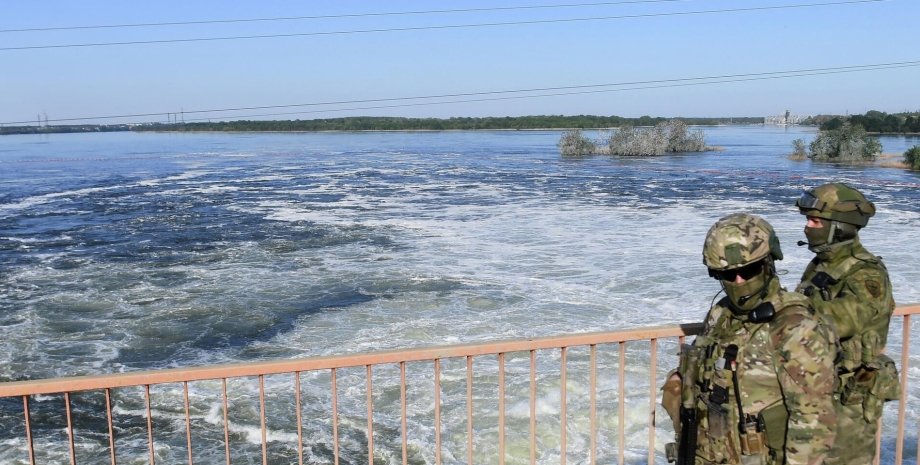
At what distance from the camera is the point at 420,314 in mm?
14398

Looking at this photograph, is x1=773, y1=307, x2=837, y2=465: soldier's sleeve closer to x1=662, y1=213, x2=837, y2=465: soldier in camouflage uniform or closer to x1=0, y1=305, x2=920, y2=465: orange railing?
x1=662, y1=213, x2=837, y2=465: soldier in camouflage uniform

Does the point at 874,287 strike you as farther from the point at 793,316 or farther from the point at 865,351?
the point at 793,316

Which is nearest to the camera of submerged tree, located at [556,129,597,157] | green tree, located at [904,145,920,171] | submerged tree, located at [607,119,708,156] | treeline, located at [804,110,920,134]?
green tree, located at [904,145,920,171]

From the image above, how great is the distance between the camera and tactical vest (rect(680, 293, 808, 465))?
2666 millimetres

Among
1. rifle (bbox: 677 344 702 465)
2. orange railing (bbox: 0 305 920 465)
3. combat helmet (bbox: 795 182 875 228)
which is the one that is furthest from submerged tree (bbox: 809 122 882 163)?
rifle (bbox: 677 344 702 465)

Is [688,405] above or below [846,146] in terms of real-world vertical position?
above

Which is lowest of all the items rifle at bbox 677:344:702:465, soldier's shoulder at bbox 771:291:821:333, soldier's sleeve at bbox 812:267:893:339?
rifle at bbox 677:344:702:465

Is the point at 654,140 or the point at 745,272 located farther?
the point at 654,140

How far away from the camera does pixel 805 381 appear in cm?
260

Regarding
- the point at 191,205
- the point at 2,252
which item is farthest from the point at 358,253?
the point at 191,205

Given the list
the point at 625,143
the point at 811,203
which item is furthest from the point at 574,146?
the point at 811,203

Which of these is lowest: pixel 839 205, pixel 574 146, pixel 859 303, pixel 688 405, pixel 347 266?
pixel 347 266

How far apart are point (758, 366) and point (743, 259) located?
378 mm

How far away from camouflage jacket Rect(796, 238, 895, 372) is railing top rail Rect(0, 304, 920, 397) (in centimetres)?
61
